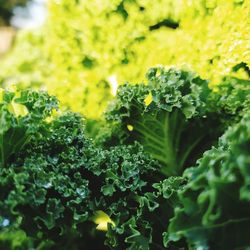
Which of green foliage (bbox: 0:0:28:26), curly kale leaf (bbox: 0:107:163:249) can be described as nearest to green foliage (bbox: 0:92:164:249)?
curly kale leaf (bbox: 0:107:163:249)

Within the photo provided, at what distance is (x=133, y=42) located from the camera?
4234 mm

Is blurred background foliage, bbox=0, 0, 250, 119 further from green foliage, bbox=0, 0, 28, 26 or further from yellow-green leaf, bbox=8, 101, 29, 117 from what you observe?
green foliage, bbox=0, 0, 28, 26

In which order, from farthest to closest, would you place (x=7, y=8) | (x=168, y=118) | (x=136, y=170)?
(x=7, y=8) → (x=168, y=118) → (x=136, y=170)

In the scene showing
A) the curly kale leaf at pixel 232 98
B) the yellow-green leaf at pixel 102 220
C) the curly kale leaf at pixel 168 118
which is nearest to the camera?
the curly kale leaf at pixel 168 118

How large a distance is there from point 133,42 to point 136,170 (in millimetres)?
Result: 1570

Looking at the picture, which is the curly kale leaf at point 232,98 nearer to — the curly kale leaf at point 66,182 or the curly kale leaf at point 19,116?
the curly kale leaf at point 66,182

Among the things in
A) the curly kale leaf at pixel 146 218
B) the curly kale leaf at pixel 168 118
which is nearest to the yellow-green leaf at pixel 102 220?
the curly kale leaf at pixel 168 118

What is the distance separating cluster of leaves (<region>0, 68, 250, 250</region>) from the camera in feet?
7.31

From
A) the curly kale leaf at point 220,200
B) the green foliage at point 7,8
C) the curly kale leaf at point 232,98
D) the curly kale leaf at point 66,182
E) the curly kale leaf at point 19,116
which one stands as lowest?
the curly kale leaf at point 220,200

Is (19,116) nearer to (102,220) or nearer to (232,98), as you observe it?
(232,98)

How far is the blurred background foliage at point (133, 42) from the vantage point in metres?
3.41

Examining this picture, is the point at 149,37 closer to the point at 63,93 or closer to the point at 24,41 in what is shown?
the point at 63,93

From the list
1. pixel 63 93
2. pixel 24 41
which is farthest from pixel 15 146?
pixel 24 41

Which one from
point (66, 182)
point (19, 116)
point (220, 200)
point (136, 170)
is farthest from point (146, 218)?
point (19, 116)
